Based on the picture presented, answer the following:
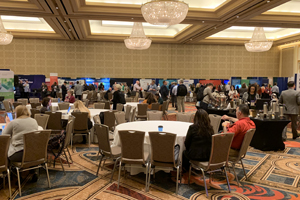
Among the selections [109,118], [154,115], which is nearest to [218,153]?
[154,115]

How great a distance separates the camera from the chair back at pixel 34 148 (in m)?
3.60

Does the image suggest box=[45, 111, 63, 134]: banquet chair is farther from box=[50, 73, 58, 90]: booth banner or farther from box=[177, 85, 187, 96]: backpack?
box=[50, 73, 58, 90]: booth banner

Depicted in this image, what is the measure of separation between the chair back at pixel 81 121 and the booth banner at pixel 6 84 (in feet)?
26.3

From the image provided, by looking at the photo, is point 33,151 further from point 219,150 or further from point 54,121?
point 219,150

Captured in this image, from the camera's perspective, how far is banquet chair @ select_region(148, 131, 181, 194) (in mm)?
3656

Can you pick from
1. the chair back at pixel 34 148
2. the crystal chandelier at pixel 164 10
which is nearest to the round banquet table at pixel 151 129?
the chair back at pixel 34 148

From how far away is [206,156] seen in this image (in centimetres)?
380

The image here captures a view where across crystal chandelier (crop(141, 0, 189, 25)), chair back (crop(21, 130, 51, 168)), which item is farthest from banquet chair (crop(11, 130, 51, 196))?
crystal chandelier (crop(141, 0, 189, 25))

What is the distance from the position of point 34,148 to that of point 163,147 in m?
1.86

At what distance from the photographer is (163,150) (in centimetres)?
372

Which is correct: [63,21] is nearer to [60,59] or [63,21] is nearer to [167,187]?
[60,59]

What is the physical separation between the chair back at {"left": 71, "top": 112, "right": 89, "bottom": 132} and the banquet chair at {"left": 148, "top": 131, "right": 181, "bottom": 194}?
110 inches

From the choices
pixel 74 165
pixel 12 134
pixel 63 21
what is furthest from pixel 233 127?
pixel 63 21

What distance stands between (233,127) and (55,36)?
15712mm
